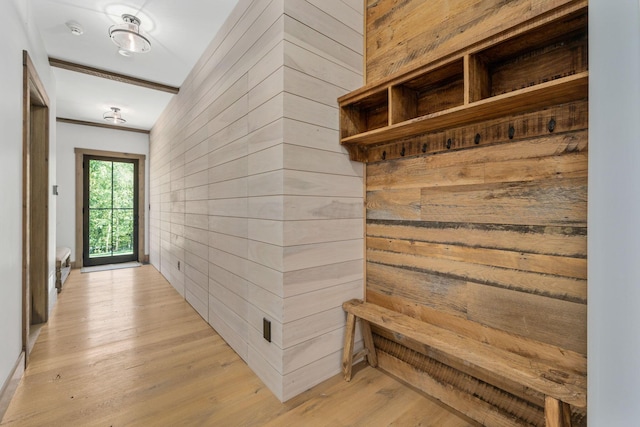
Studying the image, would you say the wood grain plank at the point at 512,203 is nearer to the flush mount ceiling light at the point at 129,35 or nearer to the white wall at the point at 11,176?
the white wall at the point at 11,176

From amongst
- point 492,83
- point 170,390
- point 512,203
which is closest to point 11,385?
point 170,390

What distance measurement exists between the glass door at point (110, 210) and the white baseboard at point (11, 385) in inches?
160

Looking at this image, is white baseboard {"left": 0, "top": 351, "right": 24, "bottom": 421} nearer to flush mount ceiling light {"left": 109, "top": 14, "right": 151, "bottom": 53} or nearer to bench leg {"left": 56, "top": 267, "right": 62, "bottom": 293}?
bench leg {"left": 56, "top": 267, "right": 62, "bottom": 293}

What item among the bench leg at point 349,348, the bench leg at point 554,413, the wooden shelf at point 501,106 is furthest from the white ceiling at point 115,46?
the bench leg at point 554,413

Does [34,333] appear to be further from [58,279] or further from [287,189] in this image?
[287,189]

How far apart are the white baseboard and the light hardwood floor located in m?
0.03

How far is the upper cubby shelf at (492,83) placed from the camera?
1.17 m

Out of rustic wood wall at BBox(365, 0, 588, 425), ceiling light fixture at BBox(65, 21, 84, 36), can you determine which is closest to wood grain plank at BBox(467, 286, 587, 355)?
rustic wood wall at BBox(365, 0, 588, 425)

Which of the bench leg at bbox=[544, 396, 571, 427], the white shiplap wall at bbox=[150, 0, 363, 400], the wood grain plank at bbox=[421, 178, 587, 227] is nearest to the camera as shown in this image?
the bench leg at bbox=[544, 396, 571, 427]

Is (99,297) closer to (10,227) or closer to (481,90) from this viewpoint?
(10,227)

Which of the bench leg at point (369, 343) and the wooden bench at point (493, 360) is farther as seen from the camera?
the bench leg at point (369, 343)

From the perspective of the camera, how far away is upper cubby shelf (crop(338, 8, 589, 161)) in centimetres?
117
